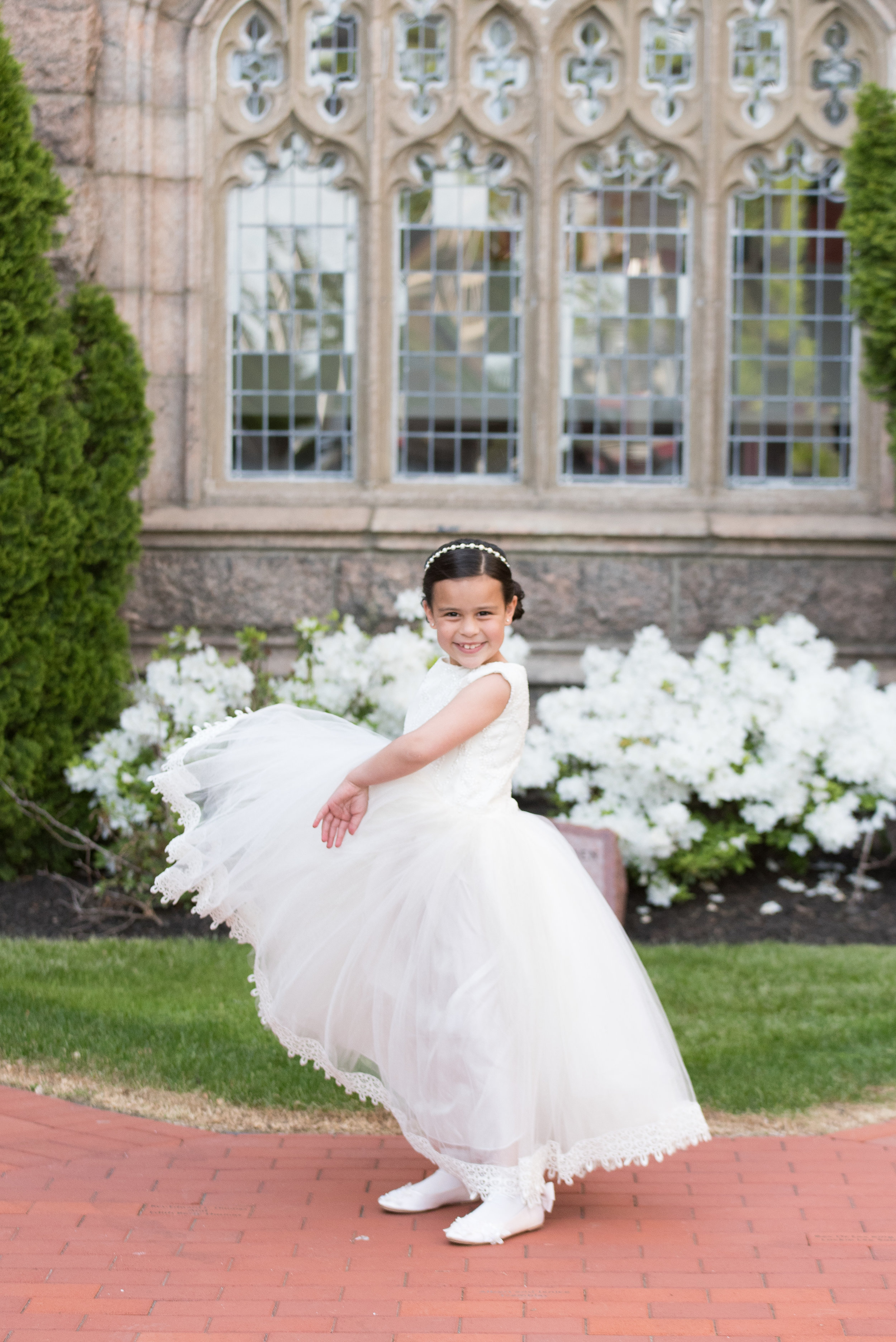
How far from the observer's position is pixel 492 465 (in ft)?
26.9

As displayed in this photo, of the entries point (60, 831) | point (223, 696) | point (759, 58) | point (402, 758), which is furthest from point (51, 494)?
point (759, 58)

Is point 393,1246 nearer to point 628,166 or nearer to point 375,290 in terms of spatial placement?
point 375,290

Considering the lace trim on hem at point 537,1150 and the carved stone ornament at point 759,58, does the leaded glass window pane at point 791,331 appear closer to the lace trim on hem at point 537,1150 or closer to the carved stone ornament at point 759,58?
the carved stone ornament at point 759,58

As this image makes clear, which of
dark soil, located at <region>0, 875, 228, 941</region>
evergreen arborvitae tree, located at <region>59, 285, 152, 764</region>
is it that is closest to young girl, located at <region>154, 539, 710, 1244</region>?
dark soil, located at <region>0, 875, 228, 941</region>

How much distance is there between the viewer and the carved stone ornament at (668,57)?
7879 millimetres

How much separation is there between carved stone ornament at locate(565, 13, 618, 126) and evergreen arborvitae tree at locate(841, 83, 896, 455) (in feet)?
4.70

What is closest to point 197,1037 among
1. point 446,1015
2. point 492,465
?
point 446,1015

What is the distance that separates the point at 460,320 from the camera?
8.14m

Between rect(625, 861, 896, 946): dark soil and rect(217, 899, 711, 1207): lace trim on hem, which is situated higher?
rect(217, 899, 711, 1207): lace trim on hem

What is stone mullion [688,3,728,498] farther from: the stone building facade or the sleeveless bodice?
the sleeveless bodice

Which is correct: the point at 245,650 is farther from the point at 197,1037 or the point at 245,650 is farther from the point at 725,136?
the point at 725,136

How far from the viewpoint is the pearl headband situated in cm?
351

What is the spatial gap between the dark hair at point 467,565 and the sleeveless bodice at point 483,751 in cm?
20

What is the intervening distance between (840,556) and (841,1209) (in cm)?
483
